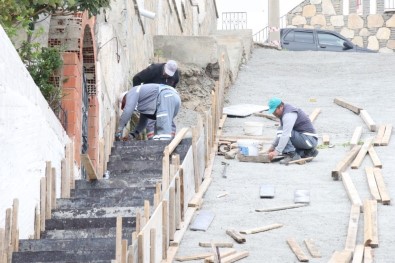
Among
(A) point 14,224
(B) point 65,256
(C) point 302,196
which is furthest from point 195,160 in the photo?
(B) point 65,256

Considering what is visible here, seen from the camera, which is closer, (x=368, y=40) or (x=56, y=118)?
(x=56, y=118)

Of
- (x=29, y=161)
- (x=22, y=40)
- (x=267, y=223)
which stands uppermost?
(x=22, y=40)

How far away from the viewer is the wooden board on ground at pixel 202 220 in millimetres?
15469

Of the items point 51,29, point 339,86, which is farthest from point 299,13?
point 51,29

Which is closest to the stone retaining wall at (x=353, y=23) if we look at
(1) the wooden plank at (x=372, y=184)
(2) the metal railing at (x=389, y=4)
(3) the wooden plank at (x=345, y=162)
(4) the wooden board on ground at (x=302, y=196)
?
(2) the metal railing at (x=389, y=4)

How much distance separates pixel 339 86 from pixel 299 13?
46.2 feet

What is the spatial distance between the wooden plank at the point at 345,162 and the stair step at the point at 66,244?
19.4ft

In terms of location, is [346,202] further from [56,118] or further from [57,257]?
[57,257]

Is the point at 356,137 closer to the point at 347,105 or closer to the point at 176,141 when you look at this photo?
the point at 347,105

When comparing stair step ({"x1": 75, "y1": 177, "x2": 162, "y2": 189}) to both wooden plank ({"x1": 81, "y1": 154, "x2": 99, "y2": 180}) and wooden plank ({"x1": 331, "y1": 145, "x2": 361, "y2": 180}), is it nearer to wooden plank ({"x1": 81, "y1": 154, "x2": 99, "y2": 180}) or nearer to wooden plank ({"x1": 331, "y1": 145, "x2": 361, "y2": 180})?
wooden plank ({"x1": 81, "y1": 154, "x2": 99, "y2": 180})

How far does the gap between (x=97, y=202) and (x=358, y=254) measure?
319 centimetres

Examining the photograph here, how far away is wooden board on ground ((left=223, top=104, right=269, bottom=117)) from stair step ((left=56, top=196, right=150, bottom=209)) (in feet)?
27.2

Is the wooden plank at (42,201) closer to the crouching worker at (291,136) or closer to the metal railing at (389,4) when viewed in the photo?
the crouching worker at (291,136)

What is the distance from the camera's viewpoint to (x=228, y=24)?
3878 centimetres
